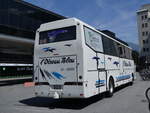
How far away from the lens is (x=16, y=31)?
2711 cm

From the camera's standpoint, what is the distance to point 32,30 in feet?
101

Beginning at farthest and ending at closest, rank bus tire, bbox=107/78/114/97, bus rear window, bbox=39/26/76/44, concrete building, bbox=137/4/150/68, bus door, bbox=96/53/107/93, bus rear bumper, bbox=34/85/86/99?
concrete building, bbox=137/4/150/68 → bus tire, bbox=107/78/114/97 → bus door, bbox=96/53/107/93 → bus rear window, bbox=39/26/76/44 → bus rear bumper, bbox=34/85/86/99

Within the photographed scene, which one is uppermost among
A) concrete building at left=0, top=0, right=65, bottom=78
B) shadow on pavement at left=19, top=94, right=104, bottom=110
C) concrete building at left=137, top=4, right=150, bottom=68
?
concrete building at left=137, top=4, right=150, bottom=68

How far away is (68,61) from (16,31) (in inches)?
801

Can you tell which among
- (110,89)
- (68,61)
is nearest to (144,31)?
(110,89)

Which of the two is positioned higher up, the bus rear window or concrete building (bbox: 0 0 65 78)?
concrete building (bbox: 0 0 65 78)

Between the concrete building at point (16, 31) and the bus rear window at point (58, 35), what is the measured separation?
1358 cm

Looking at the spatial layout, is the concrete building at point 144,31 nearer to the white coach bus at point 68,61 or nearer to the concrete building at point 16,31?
the concrete building at point 16,31

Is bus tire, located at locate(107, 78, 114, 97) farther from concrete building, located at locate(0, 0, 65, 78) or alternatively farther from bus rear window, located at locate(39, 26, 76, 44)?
concrete building, located at locate(0, 0, 65, 78)

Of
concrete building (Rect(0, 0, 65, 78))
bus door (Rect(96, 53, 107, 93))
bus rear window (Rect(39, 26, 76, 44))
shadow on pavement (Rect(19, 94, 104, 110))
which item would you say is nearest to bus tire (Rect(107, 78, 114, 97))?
shadow on pavement (Rect(19, 94, 104, 110))

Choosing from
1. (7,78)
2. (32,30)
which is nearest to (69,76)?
(7,78)

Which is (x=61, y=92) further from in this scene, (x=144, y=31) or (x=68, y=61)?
(x=144, y=31)

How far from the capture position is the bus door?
962cm

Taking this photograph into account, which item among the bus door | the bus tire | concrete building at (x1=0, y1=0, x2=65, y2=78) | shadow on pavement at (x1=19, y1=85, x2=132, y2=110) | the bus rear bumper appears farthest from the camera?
concrete building at (x1=0, y1=0, x2=65, y2=78)
